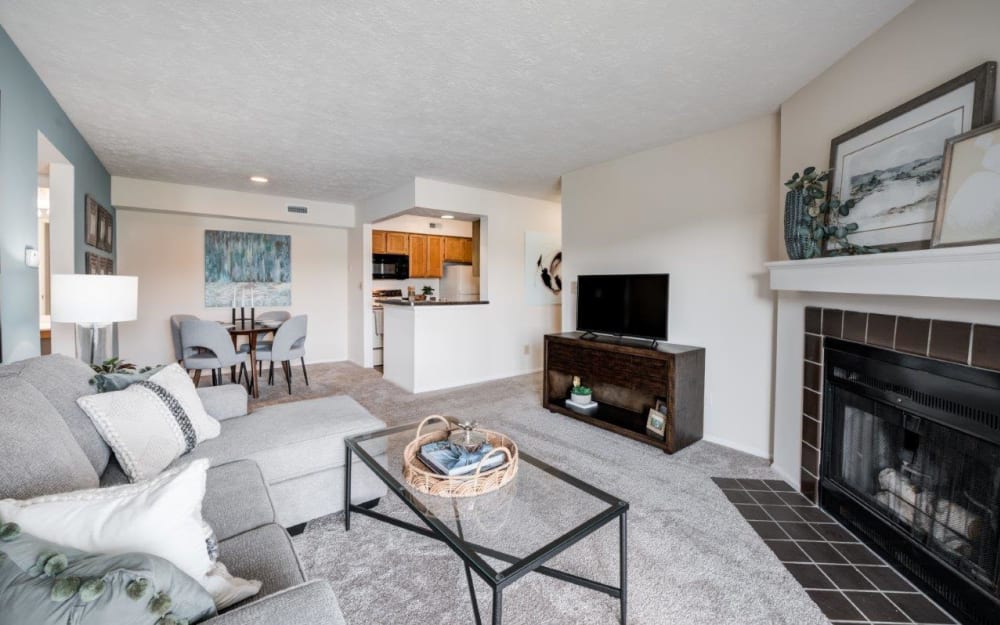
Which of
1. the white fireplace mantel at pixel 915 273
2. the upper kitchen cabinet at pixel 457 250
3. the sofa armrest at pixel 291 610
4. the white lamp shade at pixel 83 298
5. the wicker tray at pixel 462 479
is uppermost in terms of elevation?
the upper kitchen cabinet at pixel 457 250

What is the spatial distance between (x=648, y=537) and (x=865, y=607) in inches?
30.4

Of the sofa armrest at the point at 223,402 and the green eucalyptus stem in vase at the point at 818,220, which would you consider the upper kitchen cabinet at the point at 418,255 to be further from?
the green eucalyptus stem in vase at the point at 818,220

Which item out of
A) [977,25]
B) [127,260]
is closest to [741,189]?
[977,25]

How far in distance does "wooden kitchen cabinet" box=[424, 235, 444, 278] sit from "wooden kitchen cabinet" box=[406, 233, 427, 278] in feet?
0.23

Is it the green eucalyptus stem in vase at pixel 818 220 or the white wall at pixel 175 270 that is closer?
the green eucalyptus stem in vase at pixel 818 220

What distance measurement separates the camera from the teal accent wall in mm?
1852

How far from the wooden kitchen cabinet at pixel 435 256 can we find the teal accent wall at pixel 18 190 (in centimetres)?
447

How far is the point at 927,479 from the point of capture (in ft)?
5.42

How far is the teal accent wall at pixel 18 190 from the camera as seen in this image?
1.85 m

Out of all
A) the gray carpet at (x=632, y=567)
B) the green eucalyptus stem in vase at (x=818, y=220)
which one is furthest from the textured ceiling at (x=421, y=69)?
the gray carpet at (x=632, y=567)

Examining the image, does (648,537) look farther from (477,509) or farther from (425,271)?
(425,271)

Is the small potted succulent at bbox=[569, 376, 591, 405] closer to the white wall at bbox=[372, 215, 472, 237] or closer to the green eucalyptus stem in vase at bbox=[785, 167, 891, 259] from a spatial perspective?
the green eucalyptus stem in vase at bbox=[785, 167, 891, 259]

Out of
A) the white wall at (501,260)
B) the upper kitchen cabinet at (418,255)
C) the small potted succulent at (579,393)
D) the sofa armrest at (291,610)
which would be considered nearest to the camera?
the sofa armrest at (291,610)

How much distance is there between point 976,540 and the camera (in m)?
1.45
